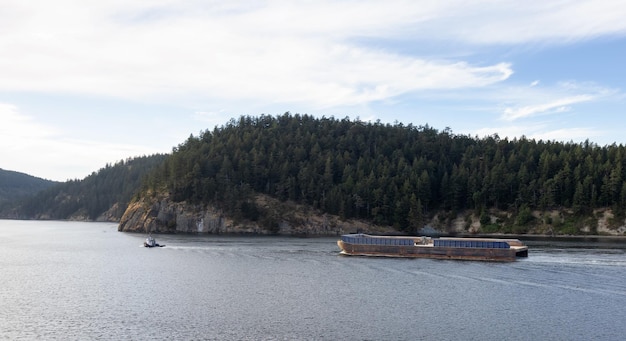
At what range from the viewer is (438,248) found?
153 meters

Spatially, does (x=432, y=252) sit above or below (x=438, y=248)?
below

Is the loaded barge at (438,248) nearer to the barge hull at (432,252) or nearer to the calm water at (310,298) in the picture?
the barge hull at (432,252)

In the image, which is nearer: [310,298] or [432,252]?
[310,298]

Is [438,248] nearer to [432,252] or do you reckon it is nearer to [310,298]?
[432,252]

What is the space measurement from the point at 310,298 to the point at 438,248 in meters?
70.3

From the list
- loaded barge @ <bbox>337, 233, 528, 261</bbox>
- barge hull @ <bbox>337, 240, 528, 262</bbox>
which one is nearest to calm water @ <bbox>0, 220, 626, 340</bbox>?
barge hull @ <bbox>337, 240, 528, 262</bbox>

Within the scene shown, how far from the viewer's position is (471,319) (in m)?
77.0

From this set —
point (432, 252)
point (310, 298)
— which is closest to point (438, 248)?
point (432, 252)

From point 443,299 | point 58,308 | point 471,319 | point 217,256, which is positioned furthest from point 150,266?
point 471,319

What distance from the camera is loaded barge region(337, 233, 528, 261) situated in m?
147

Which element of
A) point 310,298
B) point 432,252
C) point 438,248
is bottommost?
point 310,298

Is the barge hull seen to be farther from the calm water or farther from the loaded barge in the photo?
the calm water

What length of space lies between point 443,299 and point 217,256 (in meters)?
74.6

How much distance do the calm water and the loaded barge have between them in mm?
7124
